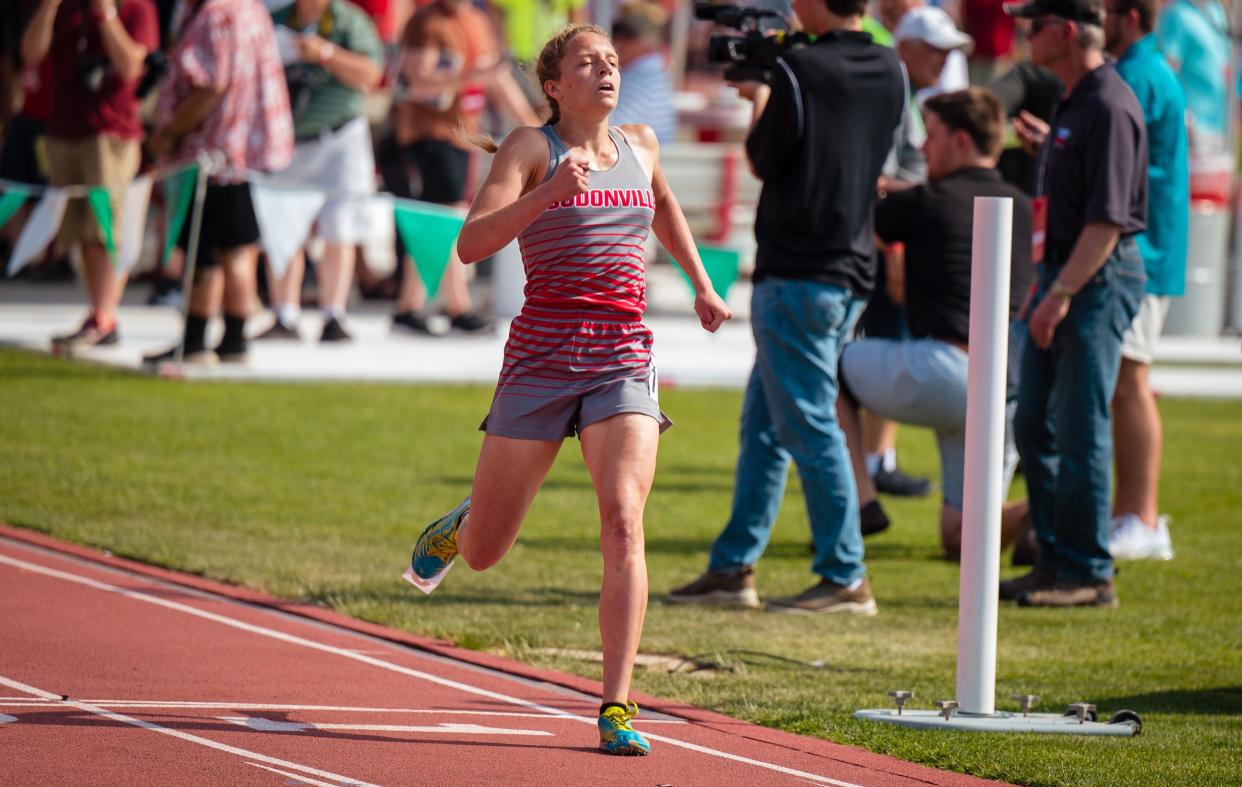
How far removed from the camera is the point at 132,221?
13289 millimetres

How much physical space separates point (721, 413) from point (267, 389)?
2.86 metres

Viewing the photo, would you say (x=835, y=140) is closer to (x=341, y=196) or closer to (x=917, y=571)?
(x=917, y=571)

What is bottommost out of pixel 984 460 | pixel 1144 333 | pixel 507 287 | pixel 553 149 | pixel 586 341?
pixel 507 287

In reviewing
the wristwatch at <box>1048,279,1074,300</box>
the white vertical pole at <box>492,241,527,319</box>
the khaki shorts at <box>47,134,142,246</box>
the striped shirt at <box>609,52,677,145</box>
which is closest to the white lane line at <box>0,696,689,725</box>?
the wristwatch at <box>1048,279,1074,300</box>

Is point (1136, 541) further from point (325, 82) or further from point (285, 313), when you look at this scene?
point (285, 313)

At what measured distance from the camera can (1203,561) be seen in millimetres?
9031

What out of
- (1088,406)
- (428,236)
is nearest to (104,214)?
(428,236)

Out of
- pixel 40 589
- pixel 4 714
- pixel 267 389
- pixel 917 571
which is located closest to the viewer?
pixel 4 714

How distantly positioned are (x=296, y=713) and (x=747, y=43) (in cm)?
329

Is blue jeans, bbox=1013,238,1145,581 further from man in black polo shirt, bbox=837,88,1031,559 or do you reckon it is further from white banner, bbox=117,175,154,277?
white banner, bbox=117,175,154,277

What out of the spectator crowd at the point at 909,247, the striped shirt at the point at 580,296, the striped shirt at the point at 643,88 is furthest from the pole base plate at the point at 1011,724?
the striped shirt at the point at 643,88

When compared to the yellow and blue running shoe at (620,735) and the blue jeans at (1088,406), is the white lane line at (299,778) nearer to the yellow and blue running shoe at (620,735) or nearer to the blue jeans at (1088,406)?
the yellow and blue running shoe at (620,735)

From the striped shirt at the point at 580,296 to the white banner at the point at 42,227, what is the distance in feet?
27.3

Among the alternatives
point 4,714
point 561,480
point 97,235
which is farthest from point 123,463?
point 4,714
